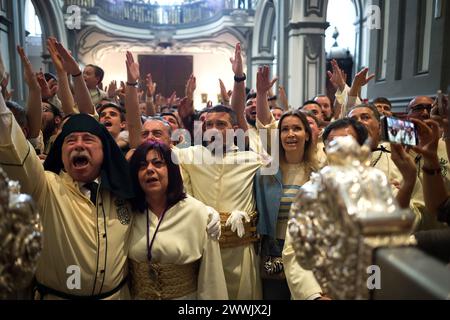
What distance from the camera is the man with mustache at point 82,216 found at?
1.59 metres

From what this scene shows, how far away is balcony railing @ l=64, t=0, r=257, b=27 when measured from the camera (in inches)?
546

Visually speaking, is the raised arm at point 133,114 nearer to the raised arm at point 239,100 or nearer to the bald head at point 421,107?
the raised arm at point 239,100

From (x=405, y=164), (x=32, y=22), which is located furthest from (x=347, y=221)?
(x=32, y=22)

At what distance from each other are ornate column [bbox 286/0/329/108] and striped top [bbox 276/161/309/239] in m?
5.76

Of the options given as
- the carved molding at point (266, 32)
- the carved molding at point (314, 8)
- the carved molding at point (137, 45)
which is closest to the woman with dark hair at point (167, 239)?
the carved molding at point (314, 8)

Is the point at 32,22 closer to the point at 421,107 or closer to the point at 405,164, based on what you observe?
the point at 421,107

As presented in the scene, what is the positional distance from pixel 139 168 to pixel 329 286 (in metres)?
1.15

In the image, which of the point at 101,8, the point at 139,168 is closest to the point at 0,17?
the point at 139,168

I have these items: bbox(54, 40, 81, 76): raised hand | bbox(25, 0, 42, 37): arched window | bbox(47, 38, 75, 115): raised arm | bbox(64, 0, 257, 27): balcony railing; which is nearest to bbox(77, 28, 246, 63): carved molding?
bbox(64, 0, 257, 27): balcony railing

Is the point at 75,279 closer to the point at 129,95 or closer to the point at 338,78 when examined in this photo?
the point at 129,95

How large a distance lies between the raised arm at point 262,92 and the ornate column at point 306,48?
4915 millimetres

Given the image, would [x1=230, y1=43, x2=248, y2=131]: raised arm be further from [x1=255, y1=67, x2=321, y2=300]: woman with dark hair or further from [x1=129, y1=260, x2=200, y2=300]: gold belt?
[x1=129, y1=260, x2=200, y2=300]: gold belt
